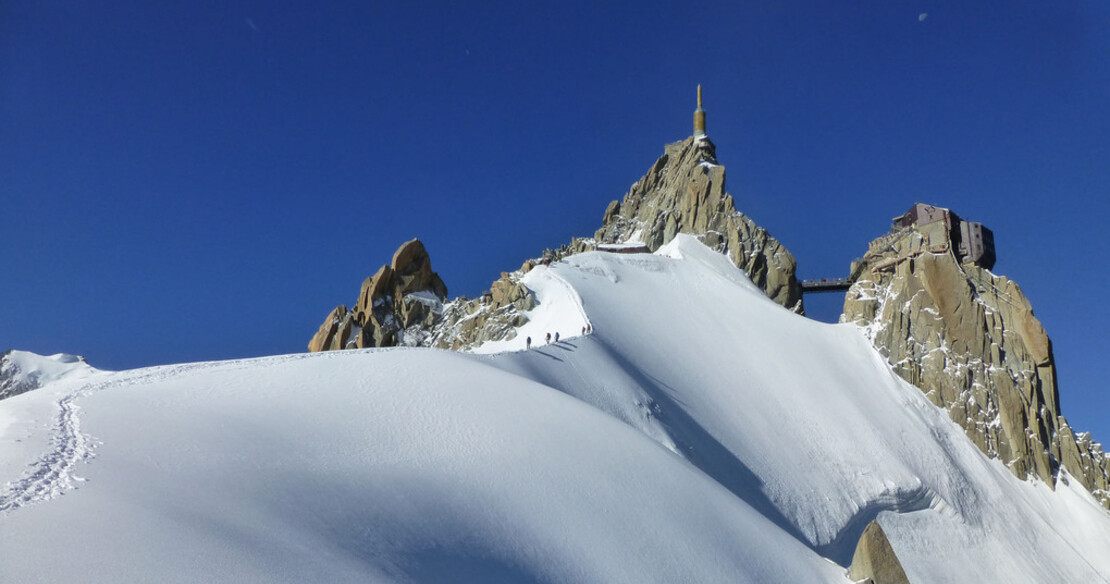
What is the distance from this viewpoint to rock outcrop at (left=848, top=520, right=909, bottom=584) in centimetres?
2459

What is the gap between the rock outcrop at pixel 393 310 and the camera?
53.8 meters

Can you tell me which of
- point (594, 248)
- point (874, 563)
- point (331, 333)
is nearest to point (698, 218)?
point (594, 248)

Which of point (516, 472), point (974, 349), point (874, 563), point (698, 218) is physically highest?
point (698, 218)

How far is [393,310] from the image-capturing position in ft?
184

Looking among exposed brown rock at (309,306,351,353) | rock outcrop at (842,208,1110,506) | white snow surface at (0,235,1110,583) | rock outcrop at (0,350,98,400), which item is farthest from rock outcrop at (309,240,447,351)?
rock outcrop at (842,208,1110,506)

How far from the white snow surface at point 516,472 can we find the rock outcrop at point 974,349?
5732 millimetres

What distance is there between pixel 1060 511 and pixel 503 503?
50142 millimetres

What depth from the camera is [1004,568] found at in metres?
42.8

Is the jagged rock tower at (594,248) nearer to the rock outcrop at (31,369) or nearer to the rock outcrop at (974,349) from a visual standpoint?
the rock outcrop at (974,349)

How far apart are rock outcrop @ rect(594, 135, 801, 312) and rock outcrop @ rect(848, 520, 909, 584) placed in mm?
42989

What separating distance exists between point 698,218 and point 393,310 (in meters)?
31.2

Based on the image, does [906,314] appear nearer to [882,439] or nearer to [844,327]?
[844,327]

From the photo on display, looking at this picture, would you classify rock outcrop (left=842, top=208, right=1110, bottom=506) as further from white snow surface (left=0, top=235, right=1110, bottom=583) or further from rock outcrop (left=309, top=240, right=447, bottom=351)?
rock outcrop (left=309, top=240, right=447, bottom=351)

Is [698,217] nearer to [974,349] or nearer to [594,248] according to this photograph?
[594,248]
